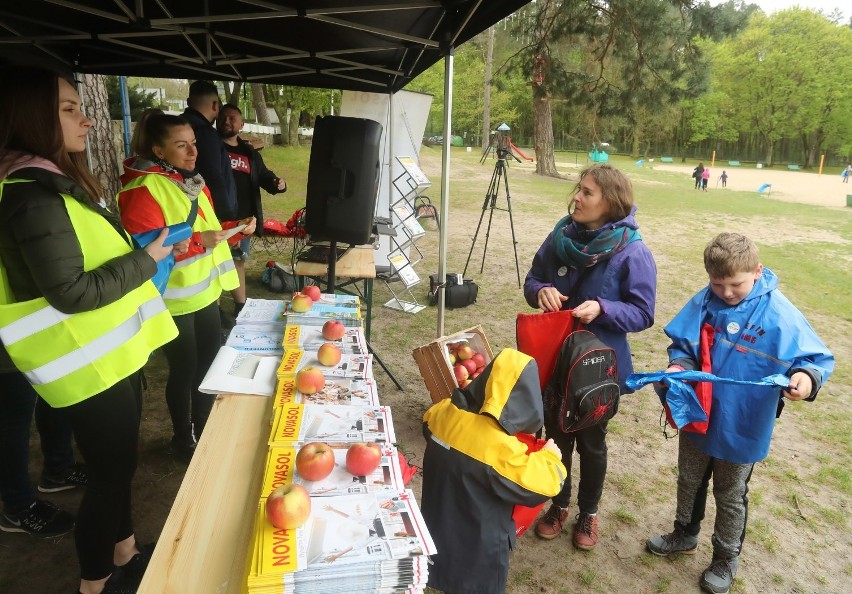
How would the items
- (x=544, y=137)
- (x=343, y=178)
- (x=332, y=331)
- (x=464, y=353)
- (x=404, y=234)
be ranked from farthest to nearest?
1. (x=544, y=137)
2. (x=404, y=234)
3. (x=464, y=353)
4. (x=343, y=178)
5. (x=332, y=331)

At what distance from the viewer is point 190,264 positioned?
2338 millimetres

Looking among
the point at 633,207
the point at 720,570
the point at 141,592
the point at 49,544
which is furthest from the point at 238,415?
the point at 720,570

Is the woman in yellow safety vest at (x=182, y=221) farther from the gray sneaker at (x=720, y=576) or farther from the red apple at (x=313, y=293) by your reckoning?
the gray sneaker at (x=720, y=576)

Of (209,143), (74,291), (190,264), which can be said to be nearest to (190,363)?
(190,264)

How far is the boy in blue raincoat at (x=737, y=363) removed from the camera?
188 centimetres

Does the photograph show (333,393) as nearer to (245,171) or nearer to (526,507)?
(526,507)

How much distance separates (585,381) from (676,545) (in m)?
1.04

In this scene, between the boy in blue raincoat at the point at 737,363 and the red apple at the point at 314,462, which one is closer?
the red apple at the point at 314,462

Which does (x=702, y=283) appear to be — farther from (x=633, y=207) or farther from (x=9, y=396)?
(x=9, y=396)

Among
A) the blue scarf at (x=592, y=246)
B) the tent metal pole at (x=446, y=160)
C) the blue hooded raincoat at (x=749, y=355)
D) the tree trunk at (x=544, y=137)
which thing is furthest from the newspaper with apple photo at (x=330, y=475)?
the tree trunk at (x=544, y=137)

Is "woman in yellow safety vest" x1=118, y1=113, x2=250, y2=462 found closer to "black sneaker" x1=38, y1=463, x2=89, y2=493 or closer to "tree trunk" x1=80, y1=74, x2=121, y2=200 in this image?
"black sneaker" x1=38, y1=463, x2=89, y2=493

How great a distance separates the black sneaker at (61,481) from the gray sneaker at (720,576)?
9.47 feet

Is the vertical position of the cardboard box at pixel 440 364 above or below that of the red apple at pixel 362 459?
below

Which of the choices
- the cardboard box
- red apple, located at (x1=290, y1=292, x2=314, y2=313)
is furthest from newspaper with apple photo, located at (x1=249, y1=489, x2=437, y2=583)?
the cardboard box
